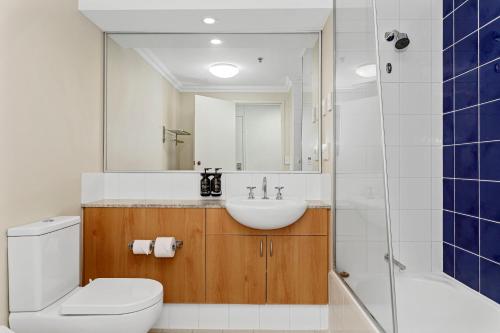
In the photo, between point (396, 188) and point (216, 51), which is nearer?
point (396, 188)

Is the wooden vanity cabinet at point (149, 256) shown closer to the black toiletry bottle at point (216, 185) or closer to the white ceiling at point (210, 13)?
the black toiletry bottle at point (216, 185)

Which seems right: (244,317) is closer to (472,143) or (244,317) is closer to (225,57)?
(472,143)

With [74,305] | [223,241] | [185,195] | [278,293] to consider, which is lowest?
[278,293]

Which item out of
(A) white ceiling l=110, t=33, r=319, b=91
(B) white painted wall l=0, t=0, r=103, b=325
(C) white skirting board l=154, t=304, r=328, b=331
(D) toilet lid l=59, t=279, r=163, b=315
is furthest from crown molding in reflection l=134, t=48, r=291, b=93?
(C) white skirting board l=154, t=304, r=328, b=331

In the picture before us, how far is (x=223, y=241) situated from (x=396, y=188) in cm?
114

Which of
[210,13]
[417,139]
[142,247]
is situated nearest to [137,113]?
[210,13]

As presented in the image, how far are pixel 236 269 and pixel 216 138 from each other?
98cm

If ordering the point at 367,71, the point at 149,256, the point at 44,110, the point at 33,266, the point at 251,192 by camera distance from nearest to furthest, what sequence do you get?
the point at 367,71, the point at 33,266, the point at 44,110, the point at 149,256, the point at 251,192

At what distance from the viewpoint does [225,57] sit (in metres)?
2.54

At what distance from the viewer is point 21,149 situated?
167 cm

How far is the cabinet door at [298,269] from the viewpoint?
2150 mm

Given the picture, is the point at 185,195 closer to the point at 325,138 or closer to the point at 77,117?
the point at 77,117

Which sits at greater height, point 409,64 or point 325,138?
point 409,64

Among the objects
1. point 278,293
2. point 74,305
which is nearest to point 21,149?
point 74,305
